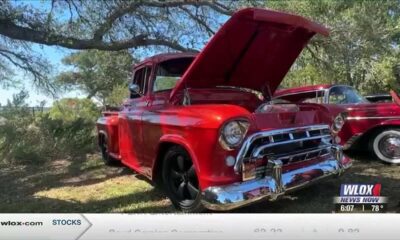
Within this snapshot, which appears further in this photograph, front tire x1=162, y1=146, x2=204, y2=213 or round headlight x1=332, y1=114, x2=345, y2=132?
round headlight x1=332, y1=114, x2=345, y2=132

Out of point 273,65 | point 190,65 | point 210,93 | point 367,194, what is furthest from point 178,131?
point 367,194

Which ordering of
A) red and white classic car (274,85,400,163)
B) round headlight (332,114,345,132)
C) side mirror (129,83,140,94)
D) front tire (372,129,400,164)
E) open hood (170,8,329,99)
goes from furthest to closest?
front tire (372,129,400,164) < round headlight (332,114,345,132) < side mirror (129,83,140,94) < red and white classic car (274,85,400,163) < open hood (170,8,329,99)

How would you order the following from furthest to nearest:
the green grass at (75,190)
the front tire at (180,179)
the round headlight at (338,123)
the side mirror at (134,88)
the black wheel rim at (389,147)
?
1. the black wheel rim at (389,147)
2. the round headlight at (338,123)
3. the side mirror at (134,88)
4. the front tire at (180,179)
5. the green grass at (75,190)

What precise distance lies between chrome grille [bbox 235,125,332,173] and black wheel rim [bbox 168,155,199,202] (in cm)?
46

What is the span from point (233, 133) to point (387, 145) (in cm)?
198

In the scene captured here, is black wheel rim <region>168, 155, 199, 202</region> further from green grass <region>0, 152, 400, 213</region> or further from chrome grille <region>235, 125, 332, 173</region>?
chrome grille <region>235, 125, 332, 173</region>

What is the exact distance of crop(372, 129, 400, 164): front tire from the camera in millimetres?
4023

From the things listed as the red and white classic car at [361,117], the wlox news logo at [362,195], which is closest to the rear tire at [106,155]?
the red and white classic car at [361,117]

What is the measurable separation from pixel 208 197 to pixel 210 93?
3.93 feet

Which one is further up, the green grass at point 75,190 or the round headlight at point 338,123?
the round headlight at point 338,123

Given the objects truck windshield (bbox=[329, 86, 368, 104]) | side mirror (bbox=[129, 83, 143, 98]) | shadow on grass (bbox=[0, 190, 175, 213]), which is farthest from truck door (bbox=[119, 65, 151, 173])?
truck windshield (bbox=[329, 86, 368, 104])

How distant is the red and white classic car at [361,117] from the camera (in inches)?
133

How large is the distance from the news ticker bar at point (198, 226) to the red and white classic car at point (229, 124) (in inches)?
13.6

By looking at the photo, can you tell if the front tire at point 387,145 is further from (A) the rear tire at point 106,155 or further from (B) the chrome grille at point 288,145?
(A) the rear tire at point 106,155
